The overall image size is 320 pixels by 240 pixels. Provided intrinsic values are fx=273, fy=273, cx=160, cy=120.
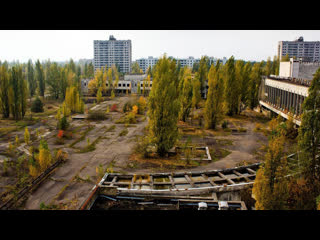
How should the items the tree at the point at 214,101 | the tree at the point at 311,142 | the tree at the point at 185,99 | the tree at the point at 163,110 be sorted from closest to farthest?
the tree at the point at 311,142
the tree at the point at 163,110
the tree at the point at 214,101
the tree at the point at 185,99

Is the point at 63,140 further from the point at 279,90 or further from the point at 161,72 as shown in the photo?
the point at 279,90

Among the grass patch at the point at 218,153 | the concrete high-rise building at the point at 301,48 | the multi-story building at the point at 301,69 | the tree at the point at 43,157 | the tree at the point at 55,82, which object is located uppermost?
the concrete high-rise building at the point at 301,48

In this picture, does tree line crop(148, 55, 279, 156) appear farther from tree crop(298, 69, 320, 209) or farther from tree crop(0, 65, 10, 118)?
tree crop(0, 65, 10, 118)

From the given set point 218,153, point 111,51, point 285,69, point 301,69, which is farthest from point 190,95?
point 111,51

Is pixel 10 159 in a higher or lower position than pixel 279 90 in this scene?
lower

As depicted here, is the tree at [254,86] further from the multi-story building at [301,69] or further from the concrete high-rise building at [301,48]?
the concrete high-rise building at [301,48]

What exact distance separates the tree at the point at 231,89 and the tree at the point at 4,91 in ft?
69.8

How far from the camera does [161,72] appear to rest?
15.7 metres

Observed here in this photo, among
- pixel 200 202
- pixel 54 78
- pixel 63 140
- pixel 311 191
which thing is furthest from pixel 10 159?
pixel 54 78

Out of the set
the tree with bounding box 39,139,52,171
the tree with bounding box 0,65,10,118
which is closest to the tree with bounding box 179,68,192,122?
the tree with bounding box 39,139,52,171

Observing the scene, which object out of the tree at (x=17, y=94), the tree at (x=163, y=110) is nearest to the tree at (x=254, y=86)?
the tree at (x=163, y=110)

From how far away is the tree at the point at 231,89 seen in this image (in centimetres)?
2698
